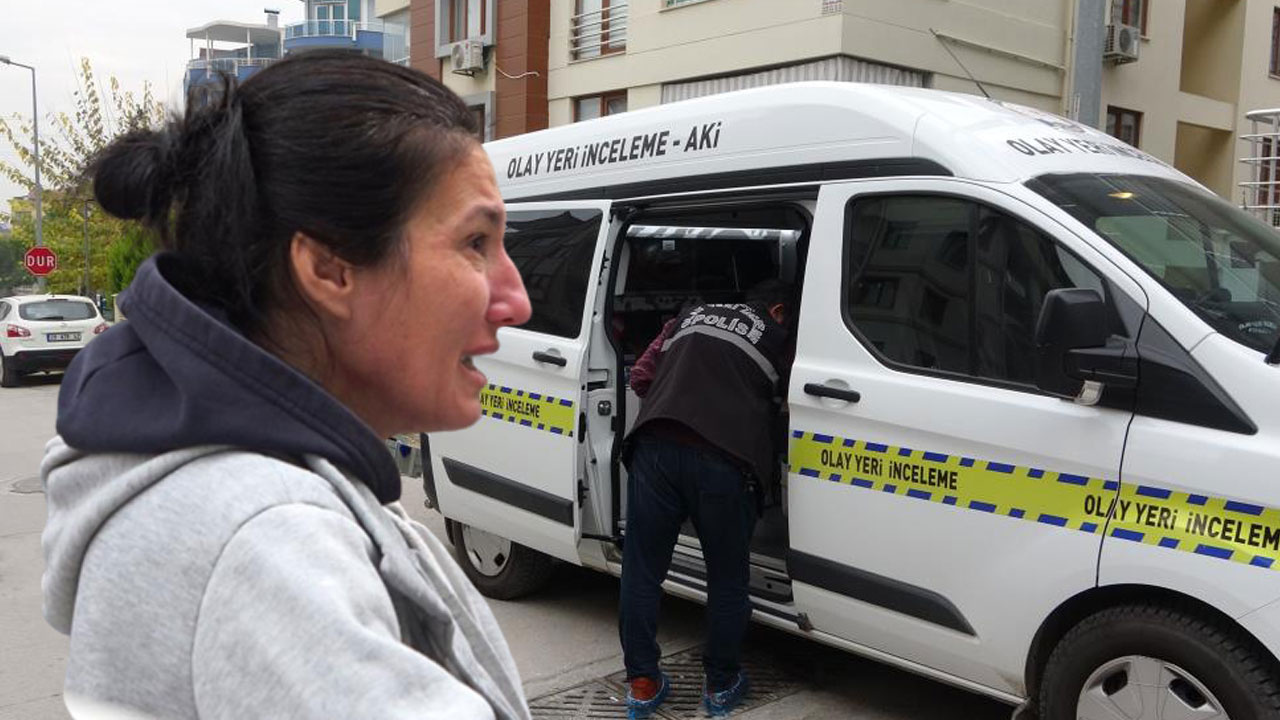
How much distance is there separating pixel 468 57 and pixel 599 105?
2.86 m

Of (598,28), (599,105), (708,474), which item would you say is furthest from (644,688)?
(598,28)

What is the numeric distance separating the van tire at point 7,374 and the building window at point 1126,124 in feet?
56.0

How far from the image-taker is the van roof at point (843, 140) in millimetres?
3689

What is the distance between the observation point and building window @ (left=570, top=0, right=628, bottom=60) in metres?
16.2

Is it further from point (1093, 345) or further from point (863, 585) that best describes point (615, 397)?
point (1093, 345)

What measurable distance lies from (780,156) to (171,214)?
3293 mm

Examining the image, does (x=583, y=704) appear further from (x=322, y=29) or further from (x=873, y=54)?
(x=322, y=29)

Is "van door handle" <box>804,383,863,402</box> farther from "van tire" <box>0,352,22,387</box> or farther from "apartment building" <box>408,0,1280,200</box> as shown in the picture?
"van tire" <box>0,352,22,387</box>

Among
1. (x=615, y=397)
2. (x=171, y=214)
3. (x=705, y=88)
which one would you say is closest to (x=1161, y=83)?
(x=705, y=88)

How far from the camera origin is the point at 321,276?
0.98 meters

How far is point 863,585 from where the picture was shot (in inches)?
149

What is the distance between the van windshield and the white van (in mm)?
12

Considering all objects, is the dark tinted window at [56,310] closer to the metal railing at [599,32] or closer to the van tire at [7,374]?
the van tire at [7,374]

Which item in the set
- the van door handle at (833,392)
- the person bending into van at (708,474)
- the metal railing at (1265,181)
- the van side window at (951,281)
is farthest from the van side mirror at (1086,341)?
the metal railing at (1265,181)
